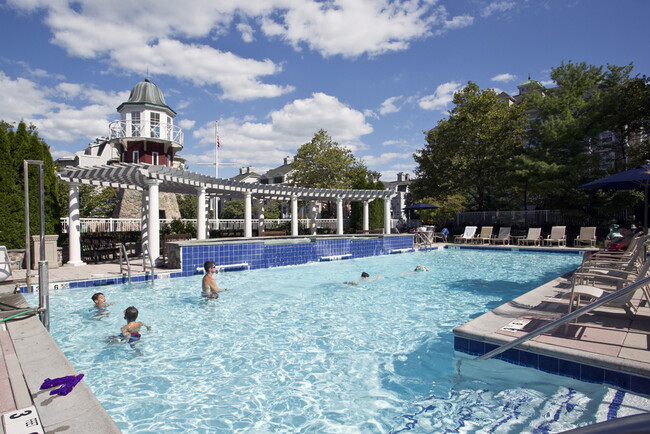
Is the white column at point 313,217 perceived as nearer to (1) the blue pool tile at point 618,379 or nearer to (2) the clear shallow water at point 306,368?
(2) the clear shallow water at point 306,368

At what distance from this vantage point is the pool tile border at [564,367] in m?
3.31

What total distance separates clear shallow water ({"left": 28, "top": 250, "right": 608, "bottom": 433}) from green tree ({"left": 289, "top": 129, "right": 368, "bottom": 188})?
2225cm

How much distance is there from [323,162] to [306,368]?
1033 inches

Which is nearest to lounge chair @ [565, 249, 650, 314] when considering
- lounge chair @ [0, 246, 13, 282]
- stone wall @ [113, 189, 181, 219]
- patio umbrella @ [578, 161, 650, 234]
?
patio umbrella @ [578, 161, 650, 234]

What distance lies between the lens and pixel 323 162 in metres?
30.2

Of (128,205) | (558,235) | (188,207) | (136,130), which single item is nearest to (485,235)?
(558,235)

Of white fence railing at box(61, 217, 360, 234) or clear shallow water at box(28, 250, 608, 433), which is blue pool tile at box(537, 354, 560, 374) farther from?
white fence railing at box(61, 217, 360, 234)

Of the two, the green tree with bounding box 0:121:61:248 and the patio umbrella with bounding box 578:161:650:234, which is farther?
the green tree with bounding box 0:121:61:248

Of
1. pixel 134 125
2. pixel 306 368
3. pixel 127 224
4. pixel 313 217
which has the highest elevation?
pixel 134 125

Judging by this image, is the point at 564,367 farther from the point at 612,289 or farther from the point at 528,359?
the point at 612,289

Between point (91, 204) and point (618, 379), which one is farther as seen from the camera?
point (91, 204)

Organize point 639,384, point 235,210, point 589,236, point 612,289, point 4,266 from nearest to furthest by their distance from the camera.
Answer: point 639,384
point 612,289
point 4,266
point 589,236
point 235,210

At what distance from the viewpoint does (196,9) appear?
1032cm

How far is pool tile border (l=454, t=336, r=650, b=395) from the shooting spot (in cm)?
331
